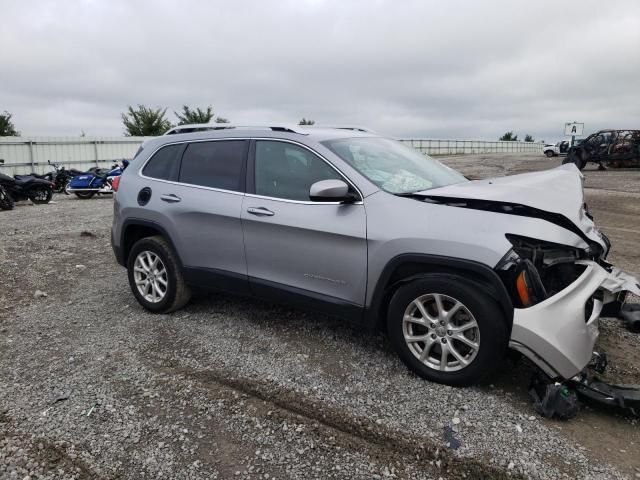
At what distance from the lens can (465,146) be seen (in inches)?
1999

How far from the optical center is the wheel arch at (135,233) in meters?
4.56

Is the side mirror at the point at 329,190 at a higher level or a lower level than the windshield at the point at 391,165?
lower

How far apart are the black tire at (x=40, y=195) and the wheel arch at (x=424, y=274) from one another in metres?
14.1

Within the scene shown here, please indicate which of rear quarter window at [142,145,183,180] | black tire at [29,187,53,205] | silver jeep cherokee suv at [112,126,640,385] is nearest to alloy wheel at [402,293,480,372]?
silver jeep cherokee suv at [112,126,640,385]

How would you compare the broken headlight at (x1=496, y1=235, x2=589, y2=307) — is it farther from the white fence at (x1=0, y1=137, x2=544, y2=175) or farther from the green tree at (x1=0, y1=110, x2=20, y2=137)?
the green tree at (x1=0, y1=110, x2=20, y2=137)

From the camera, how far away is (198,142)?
455 centimetres

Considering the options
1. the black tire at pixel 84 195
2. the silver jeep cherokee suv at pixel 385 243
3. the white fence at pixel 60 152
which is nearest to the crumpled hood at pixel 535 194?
the silver jeep cherokee suv at pixel 385 243

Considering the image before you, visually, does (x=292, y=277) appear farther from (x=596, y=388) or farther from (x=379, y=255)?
(x=596, y=388)

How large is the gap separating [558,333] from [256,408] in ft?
6.19

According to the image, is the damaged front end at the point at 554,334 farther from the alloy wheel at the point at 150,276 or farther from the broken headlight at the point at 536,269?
the alloy wheel at the point at 150,276

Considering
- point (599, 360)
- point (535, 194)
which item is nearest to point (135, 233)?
point (535, 194)

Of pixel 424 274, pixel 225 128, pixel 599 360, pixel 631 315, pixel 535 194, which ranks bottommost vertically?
pixel 599 360

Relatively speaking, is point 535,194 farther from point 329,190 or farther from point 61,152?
point 61,152

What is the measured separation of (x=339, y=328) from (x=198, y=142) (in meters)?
2.13
